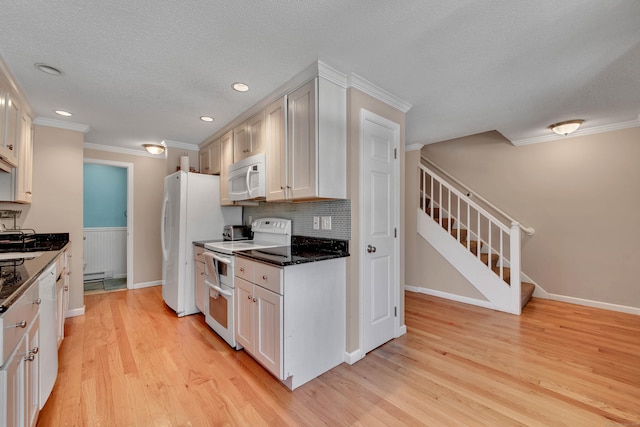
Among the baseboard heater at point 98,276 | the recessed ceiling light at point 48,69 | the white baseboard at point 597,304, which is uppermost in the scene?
the recessed ceiling light at point 48,69

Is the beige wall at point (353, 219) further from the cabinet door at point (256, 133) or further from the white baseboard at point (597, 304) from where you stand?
the white baseboard at point (597, 304)

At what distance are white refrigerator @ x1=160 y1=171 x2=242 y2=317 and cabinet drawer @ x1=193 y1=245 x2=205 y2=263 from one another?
0.23 feet

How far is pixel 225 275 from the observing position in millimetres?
Answer: 2523

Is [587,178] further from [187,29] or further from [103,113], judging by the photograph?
[103,113]

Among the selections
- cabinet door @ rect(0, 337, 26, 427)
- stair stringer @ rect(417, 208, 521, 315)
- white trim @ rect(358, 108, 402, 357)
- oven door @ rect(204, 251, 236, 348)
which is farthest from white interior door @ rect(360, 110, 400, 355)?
cabinet door @ rect(0, 337, 26, 427)

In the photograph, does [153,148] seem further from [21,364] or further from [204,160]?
[21,364]

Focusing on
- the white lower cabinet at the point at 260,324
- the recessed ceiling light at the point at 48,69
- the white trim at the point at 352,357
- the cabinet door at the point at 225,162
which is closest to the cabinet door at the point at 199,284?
the cabinet door at the point at 225,162

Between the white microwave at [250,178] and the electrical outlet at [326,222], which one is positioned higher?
the white microwave at [250,178]

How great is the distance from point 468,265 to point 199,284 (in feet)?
11.2

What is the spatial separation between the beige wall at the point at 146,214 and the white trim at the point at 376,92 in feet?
11.5

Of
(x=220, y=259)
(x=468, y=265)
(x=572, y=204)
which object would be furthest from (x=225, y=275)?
(x=572, y=204)

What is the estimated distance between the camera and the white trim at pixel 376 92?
2.22m

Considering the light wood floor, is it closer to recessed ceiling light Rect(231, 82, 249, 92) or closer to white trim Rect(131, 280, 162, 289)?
white trim Rect(131, 280, 162, 289)

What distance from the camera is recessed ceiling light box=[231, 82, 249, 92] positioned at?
237 cm
